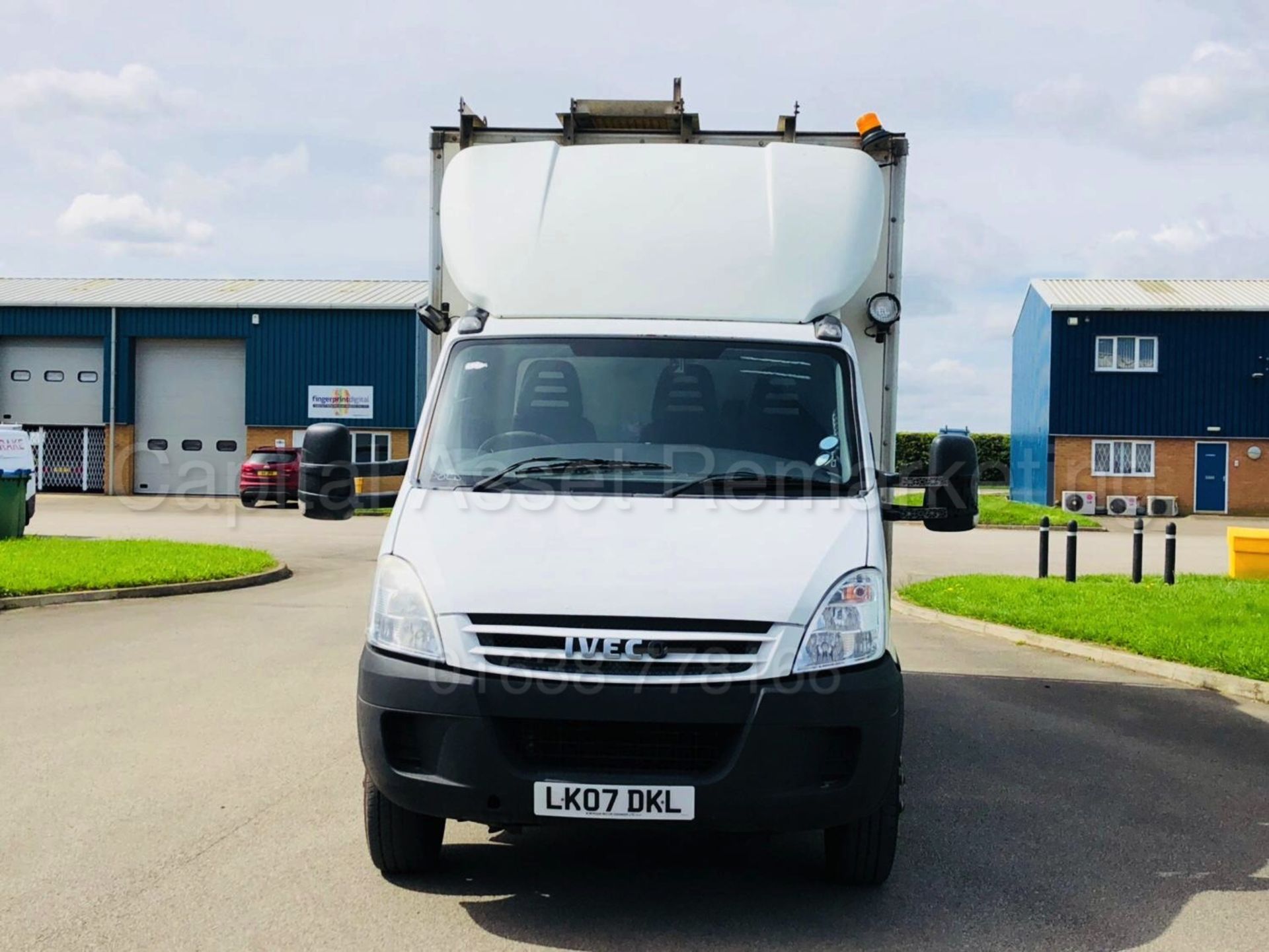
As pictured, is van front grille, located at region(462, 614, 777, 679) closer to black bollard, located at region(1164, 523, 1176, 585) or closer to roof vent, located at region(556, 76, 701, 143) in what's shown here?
roof vent, located at region(556, 76, 701, 143)

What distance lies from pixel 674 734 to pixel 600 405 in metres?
1.63

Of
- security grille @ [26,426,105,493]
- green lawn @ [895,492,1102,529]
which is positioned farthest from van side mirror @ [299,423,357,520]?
security grille @ [26,426,105,493]

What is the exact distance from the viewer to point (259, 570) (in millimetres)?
16797

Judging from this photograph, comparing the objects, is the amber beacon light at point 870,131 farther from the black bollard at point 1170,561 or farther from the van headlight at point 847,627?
the black bollard at point 1170,561

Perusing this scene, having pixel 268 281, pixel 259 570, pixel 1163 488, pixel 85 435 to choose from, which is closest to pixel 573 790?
pixel 259 570

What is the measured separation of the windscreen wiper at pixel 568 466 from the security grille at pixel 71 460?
140 feet

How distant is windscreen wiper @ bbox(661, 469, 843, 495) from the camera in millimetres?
5039

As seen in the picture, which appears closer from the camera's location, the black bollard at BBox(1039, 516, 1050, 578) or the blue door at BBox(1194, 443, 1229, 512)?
the black bollard at BBox(1039, 516, 1050, 578)

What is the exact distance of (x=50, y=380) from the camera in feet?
146

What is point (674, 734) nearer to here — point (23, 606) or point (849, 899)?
point (849, 899)

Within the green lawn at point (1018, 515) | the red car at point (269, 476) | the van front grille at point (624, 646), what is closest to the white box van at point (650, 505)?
the van front grille at point (624, 646)

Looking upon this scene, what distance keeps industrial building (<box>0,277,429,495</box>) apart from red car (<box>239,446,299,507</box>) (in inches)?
281

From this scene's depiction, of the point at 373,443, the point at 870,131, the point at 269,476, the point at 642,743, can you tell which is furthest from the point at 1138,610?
the point at 373,443

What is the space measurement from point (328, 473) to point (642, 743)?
79.6 inches
